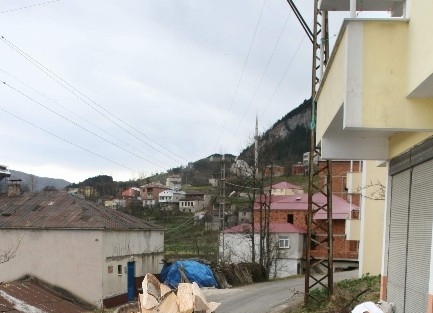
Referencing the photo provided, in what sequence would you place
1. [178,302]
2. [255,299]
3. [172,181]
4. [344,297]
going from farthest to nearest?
[172,181] → [255,299] → [344,297] → [178,302]

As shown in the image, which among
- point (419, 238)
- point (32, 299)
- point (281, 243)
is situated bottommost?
point (281, 243)

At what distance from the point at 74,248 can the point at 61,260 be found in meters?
0.87

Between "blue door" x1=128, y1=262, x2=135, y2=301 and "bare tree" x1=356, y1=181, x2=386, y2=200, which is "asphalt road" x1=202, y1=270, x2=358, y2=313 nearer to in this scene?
"blue door" x1=128, y1=262, x2=135, y2=301

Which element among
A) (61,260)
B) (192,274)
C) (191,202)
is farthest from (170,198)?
(61,260)

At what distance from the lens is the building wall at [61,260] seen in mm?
27562

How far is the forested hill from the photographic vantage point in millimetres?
45625

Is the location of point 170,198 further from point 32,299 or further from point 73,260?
point 32,299

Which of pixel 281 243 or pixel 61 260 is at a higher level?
pixel 61 260

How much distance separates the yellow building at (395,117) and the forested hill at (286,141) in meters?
34.7

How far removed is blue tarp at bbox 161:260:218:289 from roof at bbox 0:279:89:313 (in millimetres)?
6169

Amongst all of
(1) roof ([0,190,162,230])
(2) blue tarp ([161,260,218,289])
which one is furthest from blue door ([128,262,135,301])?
(1) roof ([0,190,162,230])

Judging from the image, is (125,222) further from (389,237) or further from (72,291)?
(389,237)

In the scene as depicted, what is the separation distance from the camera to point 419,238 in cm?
659

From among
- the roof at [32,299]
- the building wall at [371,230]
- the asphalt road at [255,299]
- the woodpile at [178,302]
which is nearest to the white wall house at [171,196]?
the asphalt road at [255,299]
